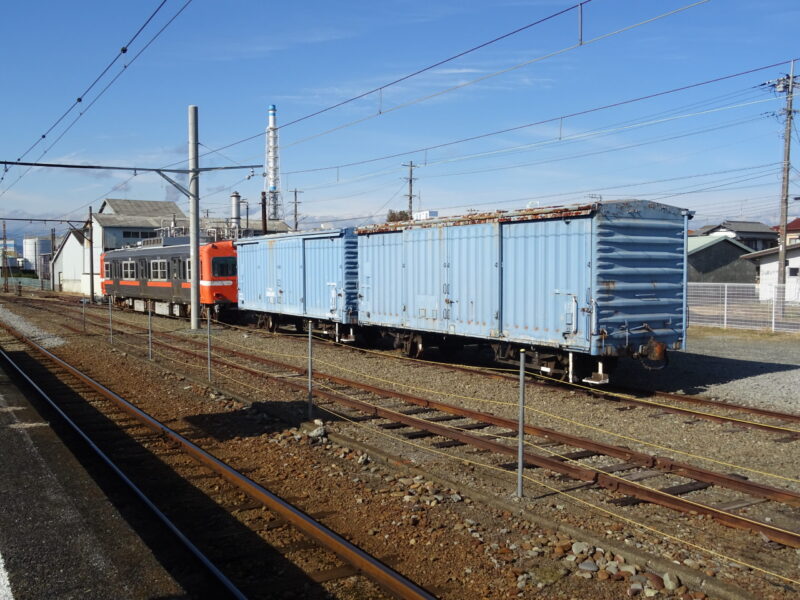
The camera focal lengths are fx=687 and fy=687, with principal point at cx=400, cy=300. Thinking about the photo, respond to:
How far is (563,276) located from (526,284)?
913 millimetres

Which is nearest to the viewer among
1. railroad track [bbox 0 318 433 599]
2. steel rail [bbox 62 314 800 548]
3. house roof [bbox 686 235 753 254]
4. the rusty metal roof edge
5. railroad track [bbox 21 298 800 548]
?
railroad track [bbox 0 318 433 599]

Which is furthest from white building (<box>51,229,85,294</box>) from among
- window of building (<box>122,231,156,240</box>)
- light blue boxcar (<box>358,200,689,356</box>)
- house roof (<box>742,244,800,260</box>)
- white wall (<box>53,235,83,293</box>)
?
light blue boxcar (<box>358,200,689,356</box>)

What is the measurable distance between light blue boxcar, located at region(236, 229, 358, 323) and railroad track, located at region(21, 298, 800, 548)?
608 centimetres

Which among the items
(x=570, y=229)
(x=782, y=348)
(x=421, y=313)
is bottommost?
(x=782, y=348)

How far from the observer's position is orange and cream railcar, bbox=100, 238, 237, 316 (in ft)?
88.2

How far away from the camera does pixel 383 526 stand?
615cm

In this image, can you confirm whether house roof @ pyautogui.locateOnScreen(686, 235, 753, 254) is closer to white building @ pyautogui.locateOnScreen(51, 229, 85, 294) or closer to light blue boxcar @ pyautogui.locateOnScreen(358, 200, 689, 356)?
light blue boxcar @ pyautogui.locateOnScreen(358, 200, 689, 356)

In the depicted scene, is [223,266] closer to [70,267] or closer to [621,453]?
[621,453]

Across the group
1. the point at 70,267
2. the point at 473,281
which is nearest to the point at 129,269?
the point at 473,281

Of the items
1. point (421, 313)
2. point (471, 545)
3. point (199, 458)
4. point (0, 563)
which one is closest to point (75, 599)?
point (0, 563)

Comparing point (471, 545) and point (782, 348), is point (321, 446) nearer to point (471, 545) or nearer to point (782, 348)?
point (471, 545)

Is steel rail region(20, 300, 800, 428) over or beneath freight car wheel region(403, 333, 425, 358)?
beneath

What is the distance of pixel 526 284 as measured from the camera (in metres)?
12.7

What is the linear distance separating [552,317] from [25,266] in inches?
5918
